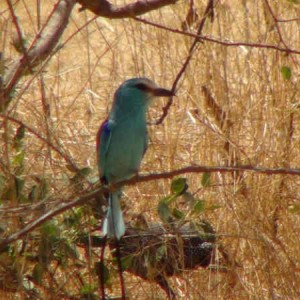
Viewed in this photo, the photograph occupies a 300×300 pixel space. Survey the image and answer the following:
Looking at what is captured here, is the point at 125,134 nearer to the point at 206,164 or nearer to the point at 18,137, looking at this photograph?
the point at 18,137

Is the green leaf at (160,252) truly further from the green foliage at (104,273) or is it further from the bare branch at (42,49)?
the bare branch at (42,49)

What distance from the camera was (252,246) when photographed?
10.4 ft

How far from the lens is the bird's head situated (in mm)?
3012

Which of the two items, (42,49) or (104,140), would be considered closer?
(42,49)

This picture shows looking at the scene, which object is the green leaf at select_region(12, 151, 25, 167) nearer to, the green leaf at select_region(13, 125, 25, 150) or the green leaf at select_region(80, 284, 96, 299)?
the green leaf at select_region(13, 125, 25, 150)

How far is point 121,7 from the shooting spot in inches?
107

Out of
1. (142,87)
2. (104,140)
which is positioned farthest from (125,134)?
(142,87)

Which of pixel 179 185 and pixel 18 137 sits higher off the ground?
pixel 18 137

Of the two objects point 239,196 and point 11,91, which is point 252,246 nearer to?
point 239,196

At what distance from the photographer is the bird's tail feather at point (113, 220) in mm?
2787

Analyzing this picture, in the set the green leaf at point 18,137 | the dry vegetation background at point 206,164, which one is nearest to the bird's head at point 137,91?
the dry vegetation background at point 206,164

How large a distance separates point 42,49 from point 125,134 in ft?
1.90

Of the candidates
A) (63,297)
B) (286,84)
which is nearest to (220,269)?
(63,297)

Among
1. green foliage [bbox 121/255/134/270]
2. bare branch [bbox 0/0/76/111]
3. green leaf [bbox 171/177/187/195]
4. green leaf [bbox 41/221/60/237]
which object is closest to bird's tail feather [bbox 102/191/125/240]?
green foliage [bbox 121/255/134/270]
